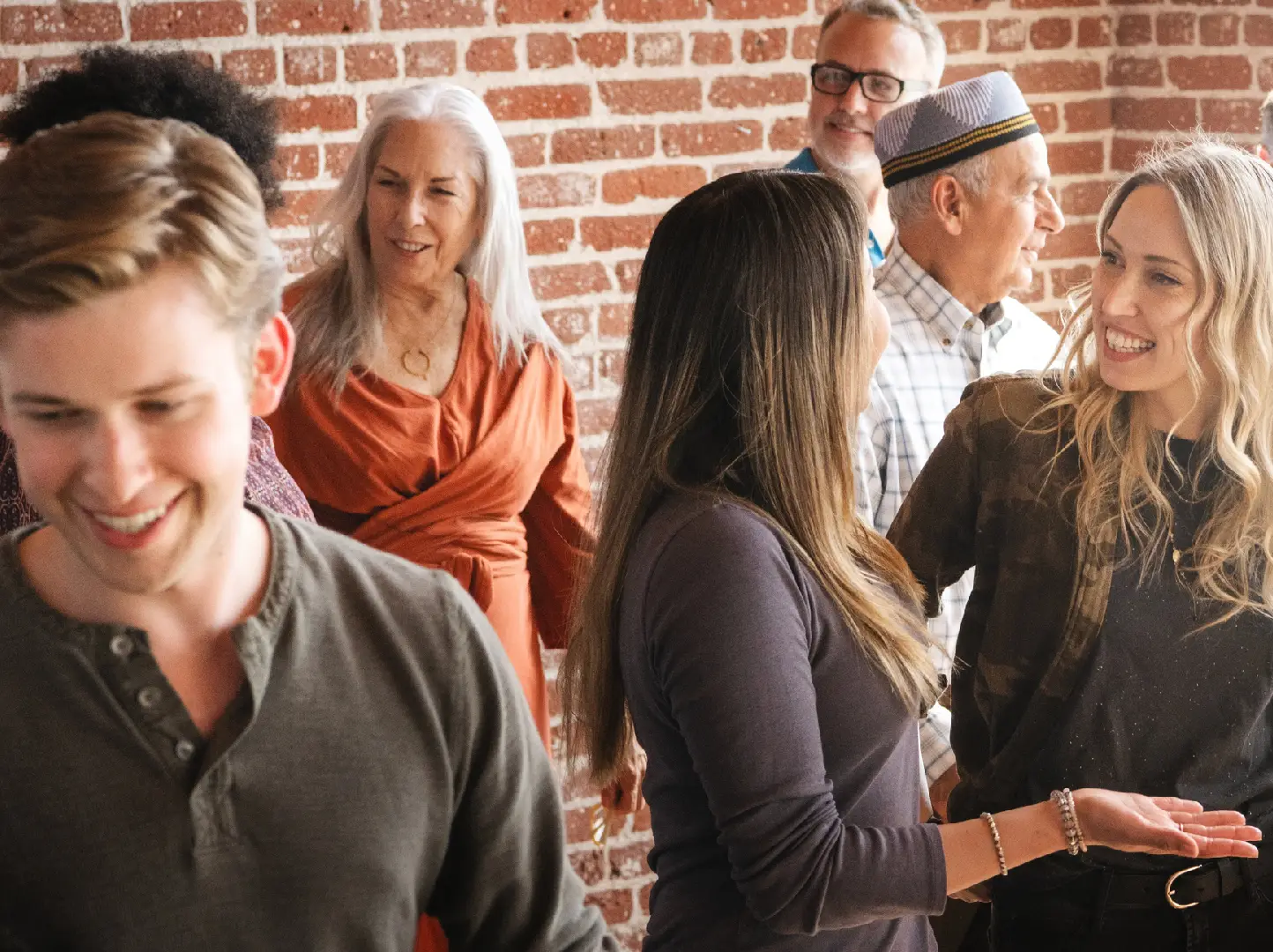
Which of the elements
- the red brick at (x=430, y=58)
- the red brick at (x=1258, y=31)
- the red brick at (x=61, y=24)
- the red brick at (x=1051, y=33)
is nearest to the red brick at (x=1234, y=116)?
the red brick at (x=1258, y=31)

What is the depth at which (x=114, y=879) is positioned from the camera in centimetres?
87

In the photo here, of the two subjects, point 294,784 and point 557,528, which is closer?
point 294,784

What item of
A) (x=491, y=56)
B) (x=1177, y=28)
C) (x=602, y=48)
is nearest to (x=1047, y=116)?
(x=1177, y=28)

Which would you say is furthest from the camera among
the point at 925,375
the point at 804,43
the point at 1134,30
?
the point at 1134,30

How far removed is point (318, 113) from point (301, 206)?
173mm

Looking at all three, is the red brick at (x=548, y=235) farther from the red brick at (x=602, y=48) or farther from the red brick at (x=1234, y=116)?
the red brick at (x=1234, y=116)

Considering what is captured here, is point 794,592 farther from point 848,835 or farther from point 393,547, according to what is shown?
point 393,547

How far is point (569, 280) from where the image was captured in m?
2.93

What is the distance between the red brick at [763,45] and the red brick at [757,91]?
38 millimetres

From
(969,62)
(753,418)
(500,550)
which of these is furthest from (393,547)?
(969,62)

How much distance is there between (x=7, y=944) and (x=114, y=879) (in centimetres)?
7

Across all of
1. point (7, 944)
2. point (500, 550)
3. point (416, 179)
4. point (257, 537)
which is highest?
point (416, 179)

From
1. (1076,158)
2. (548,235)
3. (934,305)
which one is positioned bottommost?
(934,305)

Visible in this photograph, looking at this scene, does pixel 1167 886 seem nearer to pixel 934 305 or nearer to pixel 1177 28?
pixel 934 305
